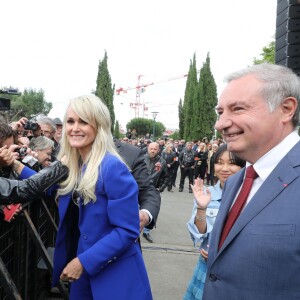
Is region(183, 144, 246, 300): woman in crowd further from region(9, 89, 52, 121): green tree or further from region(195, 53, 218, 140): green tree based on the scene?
region(9, 89, 52, 121): green tree

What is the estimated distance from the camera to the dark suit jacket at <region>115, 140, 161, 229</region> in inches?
100

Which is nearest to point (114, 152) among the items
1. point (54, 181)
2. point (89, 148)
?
point (89, 148)

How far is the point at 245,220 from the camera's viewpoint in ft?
4.28

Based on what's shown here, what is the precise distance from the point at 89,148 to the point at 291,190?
1262mm

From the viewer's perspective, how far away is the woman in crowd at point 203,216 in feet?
7.73

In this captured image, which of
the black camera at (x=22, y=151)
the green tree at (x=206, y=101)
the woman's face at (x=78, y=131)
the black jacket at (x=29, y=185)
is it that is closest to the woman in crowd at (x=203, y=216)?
the woman's face at (x=78, y=131)

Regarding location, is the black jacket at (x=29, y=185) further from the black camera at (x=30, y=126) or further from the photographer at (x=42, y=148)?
the black camera at (x=30, y=126)

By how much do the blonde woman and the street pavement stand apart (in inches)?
75.7

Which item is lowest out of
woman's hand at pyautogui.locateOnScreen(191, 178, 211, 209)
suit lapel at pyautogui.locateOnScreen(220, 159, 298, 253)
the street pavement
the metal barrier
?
the street pavement

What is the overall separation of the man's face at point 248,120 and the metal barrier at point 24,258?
5.26 feet

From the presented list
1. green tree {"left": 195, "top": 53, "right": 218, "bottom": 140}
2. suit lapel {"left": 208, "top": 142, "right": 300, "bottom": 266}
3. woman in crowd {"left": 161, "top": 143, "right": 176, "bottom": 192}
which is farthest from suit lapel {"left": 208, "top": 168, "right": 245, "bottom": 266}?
green tree {"left": 195, "top": 53, "right": 218, "bottom": 140}

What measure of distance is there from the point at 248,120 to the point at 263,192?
0.96ft

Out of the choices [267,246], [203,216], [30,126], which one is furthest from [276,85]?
[30,126]

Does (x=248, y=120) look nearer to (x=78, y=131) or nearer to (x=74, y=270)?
(x=78, y=131)
